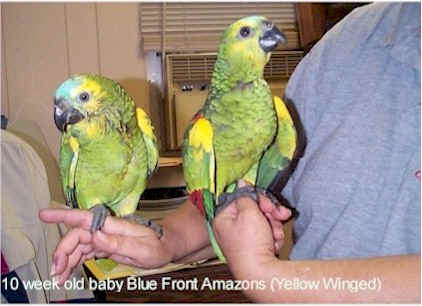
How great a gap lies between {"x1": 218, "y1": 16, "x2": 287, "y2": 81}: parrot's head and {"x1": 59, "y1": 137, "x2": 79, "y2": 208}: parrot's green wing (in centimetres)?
17

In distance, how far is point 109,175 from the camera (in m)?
0.44

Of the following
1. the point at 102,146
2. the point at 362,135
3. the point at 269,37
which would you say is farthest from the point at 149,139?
the point at 362,135

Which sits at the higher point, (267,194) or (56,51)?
(56,51)

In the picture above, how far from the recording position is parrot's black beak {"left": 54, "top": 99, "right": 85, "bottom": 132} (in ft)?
1.30

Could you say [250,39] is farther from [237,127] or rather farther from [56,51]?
[56,51]

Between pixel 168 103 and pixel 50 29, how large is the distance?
7.7 inches

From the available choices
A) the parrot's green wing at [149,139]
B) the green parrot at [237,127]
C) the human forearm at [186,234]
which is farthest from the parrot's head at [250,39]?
the human forearm at [186,234]

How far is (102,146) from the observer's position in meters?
0.43

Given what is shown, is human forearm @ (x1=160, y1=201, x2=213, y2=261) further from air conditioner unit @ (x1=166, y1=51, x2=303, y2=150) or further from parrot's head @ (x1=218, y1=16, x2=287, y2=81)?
parrot's head @ (x1=218, y1=16, x2=287, y2=81)

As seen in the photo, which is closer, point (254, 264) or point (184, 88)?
point (254, 264)

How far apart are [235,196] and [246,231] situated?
0.13 ft

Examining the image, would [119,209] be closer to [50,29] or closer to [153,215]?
[153,215]

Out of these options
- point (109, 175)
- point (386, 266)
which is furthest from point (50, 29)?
point (386, 266)

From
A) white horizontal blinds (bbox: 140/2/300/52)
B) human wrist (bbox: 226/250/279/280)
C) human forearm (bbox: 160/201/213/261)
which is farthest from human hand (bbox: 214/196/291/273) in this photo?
white horizontal blinds (bbox: 140/2/300/52)
